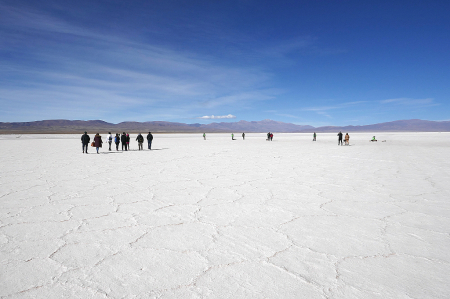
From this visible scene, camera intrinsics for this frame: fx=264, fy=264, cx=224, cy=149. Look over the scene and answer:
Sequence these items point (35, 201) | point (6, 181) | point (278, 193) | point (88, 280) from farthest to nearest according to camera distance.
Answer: point (6, 181) < point (278, 193) < point (35, 201) < point (88, 280)

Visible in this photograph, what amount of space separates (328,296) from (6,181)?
759 cm

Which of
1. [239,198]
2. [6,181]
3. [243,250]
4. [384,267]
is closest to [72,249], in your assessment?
[243,250]

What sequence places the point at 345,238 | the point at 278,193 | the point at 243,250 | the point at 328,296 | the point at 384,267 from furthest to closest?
the point at 278,193
the point at 345,238
the point at 243,250
the point at 384,267
the point at 328,296

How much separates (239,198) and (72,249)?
2.82 metres

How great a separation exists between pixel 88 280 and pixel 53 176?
240 inches

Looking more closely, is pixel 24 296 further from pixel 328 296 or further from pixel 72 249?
pixel 328 296

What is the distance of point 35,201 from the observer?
4672 mm

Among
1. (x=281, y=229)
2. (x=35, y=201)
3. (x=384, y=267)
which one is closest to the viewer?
(x=384, y=267)

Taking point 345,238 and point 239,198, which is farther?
point 239,198

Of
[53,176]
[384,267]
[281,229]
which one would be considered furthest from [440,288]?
[53,176]

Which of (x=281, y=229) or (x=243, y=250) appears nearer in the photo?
(x=243, y=250)

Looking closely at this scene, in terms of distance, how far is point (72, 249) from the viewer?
9.18 feet

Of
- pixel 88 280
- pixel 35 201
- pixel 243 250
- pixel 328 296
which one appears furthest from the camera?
pixel 35 201

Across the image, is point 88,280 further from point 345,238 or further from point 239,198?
point 239,198
